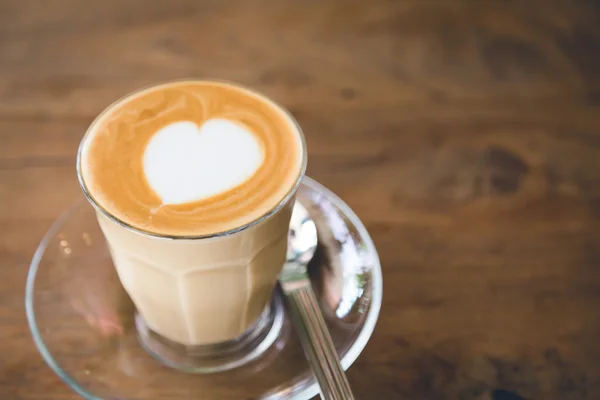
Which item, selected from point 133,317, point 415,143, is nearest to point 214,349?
point 133,317

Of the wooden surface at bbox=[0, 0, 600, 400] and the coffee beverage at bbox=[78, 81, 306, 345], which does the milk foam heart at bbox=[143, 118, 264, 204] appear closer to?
the coffee beverage at bbox=[78, 81, 306, 345]

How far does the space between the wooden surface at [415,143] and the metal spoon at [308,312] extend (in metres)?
0.05

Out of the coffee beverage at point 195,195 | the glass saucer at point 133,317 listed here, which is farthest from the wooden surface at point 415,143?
the coffee beverage at point 195,195

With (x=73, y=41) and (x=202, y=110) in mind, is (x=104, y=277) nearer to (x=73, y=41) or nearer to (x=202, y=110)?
(x=202, y=110)

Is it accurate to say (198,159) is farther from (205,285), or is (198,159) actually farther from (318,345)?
(318,345)

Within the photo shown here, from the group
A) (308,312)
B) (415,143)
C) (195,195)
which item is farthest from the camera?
(415,143)

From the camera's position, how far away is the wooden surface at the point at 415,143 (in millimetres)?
633

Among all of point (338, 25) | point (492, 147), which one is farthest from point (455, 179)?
point (338, 25)

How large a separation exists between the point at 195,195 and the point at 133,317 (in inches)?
8.9

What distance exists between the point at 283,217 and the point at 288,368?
0.57ft

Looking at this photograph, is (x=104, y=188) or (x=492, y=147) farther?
(x=492, y=147)

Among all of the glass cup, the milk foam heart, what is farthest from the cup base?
the milk foam heart

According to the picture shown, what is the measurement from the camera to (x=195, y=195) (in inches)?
20.4

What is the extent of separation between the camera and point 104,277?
0.70 meters
